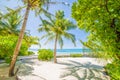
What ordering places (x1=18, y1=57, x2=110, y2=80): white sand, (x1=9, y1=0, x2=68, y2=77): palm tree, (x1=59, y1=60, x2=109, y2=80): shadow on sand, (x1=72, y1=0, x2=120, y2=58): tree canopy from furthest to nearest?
1. (x1=59, y1=60, x2=109, y2=80): shadow on sand
2. (x1=18, y1=57, x2=110, y2=80): white sand
3. (x1=9, y1=0, x2=68, y2=77): palm tree
4. (x1=72, y1=0, x2=120, y2=58): tree canopy

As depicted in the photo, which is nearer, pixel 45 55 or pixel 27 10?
pixel 27 10

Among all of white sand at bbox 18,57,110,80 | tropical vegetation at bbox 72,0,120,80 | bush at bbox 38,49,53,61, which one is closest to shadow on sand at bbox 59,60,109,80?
white sand at bbox 18,57,110,80

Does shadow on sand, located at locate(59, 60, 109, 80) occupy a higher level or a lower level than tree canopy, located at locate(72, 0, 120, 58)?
lower

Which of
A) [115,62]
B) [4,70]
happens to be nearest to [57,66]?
[4,70]

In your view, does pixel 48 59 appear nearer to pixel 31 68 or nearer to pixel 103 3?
pixel 31 68

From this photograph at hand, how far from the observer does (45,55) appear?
31.9 meters

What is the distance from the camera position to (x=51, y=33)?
34.2 m

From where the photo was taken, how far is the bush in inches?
1251

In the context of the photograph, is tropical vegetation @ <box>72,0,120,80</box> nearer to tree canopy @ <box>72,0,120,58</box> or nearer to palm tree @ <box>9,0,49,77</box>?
tree canopy @ <box>72,0,120,58</box>

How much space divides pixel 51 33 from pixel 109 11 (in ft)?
84.3

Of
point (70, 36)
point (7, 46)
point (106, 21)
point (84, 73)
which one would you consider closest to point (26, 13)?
point (7, 46)

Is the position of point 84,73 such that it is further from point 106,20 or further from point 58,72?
point 106,20

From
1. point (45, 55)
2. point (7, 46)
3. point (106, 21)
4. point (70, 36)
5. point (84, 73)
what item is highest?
point (70, 36)

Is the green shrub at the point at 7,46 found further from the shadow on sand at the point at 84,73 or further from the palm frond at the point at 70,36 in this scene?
the palm frond at the point at 70,36
